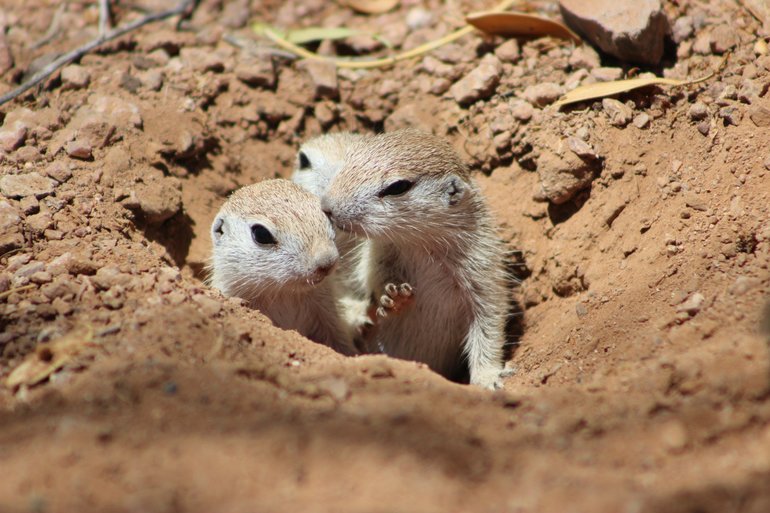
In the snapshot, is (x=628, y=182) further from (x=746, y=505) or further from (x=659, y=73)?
(x=746, y=505)

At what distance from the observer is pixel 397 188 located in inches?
215

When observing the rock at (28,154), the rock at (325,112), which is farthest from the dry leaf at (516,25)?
the rock at (28,154)

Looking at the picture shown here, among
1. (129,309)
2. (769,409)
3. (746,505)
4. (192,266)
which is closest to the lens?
(746,505)

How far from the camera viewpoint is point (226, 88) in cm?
714

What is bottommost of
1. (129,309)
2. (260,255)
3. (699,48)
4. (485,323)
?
(485,323)

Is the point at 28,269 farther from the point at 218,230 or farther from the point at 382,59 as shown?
→ the point at 382,59

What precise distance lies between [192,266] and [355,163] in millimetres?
2109

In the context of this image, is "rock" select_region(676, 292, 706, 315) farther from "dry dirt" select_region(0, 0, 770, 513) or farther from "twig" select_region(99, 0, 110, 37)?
"twig" select_region(99, 0, 110, 37)

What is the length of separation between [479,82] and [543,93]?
26.2 inches

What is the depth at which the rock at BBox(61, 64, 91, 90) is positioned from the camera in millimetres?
6512

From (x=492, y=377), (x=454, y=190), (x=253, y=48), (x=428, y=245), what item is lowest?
(x=492, y=377)

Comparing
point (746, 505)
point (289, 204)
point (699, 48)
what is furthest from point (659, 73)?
point (746, 505)

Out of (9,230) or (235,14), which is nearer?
(9,230)

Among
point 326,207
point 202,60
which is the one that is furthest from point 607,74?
point 202,60
